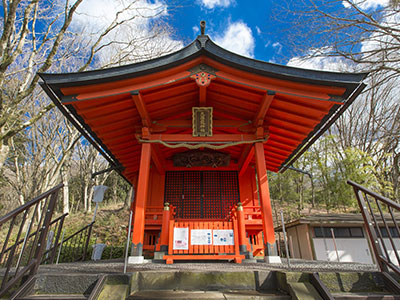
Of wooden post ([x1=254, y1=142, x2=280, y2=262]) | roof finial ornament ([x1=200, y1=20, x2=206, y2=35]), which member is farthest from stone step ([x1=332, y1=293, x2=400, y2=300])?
roof finial ornament ([x1=200, y1=20, x2=206, y2=35])

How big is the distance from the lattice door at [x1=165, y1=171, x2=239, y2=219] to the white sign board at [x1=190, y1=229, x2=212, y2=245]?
3492 mm

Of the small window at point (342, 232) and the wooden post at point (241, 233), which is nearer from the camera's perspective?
the wooden post at point (241, 233)

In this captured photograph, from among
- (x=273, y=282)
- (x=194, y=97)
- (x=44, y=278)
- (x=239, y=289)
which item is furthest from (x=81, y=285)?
(x=194, y=97)

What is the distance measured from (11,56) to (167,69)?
5235 mm

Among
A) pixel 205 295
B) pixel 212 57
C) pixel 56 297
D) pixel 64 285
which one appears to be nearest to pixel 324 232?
pixel 212 57

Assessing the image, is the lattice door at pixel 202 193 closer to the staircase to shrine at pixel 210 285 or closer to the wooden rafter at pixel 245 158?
the wooden rafter at pixel 245 158

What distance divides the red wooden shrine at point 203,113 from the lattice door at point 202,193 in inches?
18.0

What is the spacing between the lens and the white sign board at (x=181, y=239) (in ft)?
17.5

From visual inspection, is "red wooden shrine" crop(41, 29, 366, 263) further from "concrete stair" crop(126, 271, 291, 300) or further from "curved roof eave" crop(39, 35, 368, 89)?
"concrete stair" crop(126, 271, 291, 300)

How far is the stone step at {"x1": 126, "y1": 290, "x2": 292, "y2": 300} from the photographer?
2705mm

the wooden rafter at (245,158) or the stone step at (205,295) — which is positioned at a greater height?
the wooden rafter at (245,158)

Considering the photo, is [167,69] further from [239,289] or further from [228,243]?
[239,289]

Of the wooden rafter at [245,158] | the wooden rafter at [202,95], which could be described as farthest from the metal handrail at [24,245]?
the wooden rafter at [245,158]

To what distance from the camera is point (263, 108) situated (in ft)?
20.3
